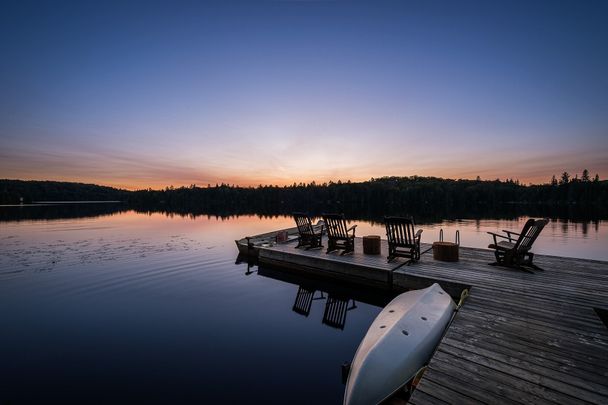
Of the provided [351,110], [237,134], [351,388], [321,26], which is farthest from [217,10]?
[351,388]

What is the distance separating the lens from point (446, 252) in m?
9.02

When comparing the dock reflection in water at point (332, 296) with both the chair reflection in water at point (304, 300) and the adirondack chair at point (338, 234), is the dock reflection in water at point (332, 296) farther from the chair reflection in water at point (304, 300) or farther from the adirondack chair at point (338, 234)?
the adirondack chair at point (338, 234)

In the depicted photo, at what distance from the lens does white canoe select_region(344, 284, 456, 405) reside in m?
3.27

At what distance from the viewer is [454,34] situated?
638 inches

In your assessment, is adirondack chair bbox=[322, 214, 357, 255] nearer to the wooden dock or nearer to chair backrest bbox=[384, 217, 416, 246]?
chair backrest bbox=[384, 217, 416, 246]

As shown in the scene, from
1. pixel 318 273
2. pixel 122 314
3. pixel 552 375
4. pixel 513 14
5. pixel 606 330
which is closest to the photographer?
pixel 552 375

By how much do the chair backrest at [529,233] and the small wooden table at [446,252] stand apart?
1.73 meters

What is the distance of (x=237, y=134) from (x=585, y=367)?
33.8 meters

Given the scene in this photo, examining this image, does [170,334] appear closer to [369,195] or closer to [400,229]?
[400,229]

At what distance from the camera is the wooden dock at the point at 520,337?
2.83 meters

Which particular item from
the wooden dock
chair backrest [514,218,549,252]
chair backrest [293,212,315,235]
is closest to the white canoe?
the wooden dock

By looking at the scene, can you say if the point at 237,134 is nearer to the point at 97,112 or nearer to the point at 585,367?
the point at 97,112

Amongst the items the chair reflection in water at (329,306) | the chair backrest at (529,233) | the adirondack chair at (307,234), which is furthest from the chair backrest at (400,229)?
the adirondack chair at (307,234)

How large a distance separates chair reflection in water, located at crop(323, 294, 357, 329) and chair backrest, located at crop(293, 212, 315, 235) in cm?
337
